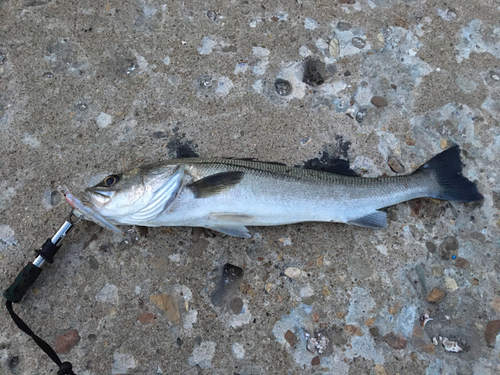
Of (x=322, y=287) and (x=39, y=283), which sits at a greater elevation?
(x=39, y=283)

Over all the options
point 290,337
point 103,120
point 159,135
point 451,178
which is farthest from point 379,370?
point 103,120

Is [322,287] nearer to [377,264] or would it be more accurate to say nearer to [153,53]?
[377,264]

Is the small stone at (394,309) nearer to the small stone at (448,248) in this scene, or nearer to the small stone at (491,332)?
the small stone at (448,248)

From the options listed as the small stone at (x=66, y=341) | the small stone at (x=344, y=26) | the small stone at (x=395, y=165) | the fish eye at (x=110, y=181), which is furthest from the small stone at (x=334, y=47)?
the small stone at (x=66, y=341)

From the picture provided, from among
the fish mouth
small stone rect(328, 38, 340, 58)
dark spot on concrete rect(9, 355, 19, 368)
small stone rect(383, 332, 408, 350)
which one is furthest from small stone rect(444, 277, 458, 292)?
dark spot on concrete rect(9, 355, 19, 368)

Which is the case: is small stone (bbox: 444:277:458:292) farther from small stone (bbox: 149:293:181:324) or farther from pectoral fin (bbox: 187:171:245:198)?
small stone (bbox: 149:293:181:324)

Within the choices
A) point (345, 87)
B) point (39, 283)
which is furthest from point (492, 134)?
point (39, 283)
